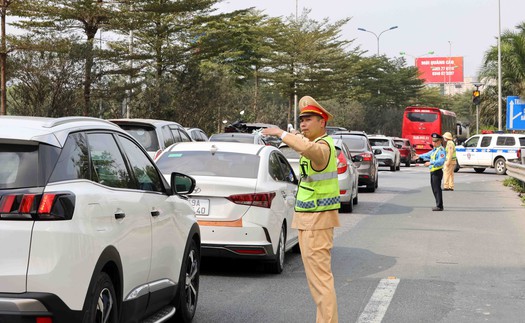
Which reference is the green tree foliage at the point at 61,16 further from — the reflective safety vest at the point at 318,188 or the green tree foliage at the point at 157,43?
the reflective safety vest at the point at 318,188

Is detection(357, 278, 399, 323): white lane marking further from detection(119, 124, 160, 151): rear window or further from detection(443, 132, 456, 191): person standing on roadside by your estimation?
detection(443, 132, 456, 191): person standing on roadside

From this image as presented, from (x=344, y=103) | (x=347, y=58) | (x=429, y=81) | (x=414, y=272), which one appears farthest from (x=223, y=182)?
(x=429, y=81)

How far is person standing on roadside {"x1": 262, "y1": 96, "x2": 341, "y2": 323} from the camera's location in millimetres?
6613

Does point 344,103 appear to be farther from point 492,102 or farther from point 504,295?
point 504,295

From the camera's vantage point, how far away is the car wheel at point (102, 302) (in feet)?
16.3

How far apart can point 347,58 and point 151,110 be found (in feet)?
102

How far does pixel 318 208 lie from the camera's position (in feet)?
22.0

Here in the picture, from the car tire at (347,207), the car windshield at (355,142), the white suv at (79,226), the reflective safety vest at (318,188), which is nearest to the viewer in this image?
the white suv at (79,226)

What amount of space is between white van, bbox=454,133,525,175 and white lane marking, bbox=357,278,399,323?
3107 centimetres

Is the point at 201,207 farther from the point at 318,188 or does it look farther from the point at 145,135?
the point at 145,135

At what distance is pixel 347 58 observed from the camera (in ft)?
226

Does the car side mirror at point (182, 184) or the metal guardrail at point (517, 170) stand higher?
the car side mirror at point (182, 184)

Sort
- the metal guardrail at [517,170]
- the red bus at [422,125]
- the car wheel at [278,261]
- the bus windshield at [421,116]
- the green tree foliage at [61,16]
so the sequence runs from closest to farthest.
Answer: the car wheel at [278,261] → the metal guardrail at [517,170] → the green tree foliage at [61,16] → the red bus at [422,125] → the bus windshield at [421,116]

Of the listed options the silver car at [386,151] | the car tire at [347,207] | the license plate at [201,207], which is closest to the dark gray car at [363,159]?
the car tire at [347,207]
